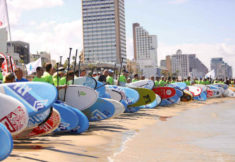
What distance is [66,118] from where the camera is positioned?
884cm

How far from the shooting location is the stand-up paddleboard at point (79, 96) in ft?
32.5

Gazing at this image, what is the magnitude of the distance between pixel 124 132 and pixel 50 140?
7.47ft

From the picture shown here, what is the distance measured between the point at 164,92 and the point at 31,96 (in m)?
12.0

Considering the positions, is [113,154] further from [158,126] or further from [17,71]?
[158,126]

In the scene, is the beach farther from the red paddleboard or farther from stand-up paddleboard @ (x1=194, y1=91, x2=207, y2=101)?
stand-up paddleboard @ (x1=194, y1=91, x2=207, y2=101)

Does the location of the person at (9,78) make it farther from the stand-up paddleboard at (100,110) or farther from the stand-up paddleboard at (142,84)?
the stand-up paddleboard at (142,84)

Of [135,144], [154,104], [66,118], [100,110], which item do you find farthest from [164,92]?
[135,144]

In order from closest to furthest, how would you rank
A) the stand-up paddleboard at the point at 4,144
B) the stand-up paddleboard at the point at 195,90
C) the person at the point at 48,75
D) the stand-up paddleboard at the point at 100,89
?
1. the stand-up paddleboard at the point at 4,144
2. the person at the point at 48,75
3. the stand-up paddleboard at the point at 100,89
4. the stand-up paddleboard at the point at 195,90

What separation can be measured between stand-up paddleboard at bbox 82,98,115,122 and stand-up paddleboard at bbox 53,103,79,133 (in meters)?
1.77

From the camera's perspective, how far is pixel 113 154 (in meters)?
6.83

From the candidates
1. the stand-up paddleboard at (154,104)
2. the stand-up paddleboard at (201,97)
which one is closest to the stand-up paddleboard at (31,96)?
the stand-up paddleboard at (154,104)

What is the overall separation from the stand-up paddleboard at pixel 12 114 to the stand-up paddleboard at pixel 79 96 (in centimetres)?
306

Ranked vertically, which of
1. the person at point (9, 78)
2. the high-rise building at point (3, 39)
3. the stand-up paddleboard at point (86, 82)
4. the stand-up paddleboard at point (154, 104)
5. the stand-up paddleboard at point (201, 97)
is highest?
the high-rise building at point (3, 39)

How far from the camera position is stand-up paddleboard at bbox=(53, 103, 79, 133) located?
8844 mm
